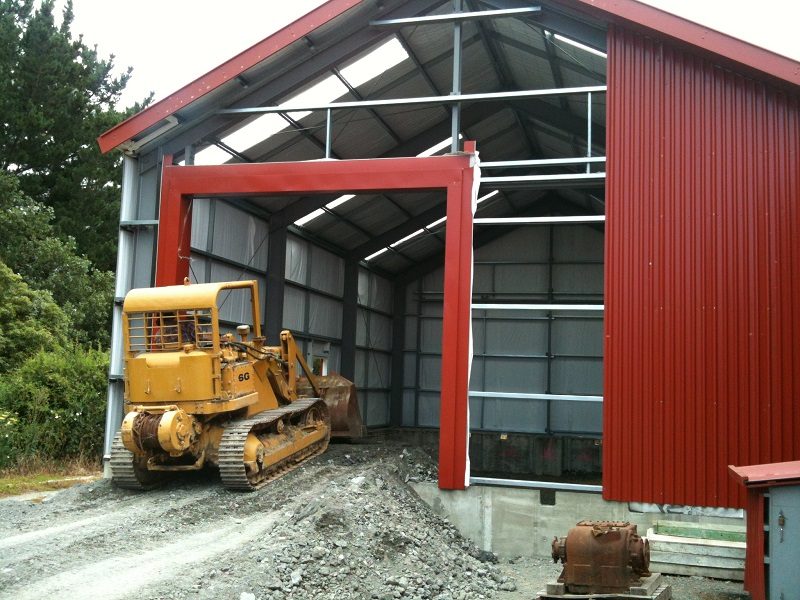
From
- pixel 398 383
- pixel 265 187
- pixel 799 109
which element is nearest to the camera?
pixel 799 109

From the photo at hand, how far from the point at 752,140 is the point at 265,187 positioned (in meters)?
7.56

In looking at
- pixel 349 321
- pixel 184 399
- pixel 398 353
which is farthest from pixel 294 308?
pixel 184 399

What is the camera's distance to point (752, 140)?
12438mm

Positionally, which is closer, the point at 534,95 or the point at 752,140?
the point at 752,140

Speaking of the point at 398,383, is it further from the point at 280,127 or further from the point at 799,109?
the point at 799,109

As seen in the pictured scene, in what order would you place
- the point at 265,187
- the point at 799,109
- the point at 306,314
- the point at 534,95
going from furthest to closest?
the point at 306,314
the point at 265,187
the point at 534,95
the point at 799,109

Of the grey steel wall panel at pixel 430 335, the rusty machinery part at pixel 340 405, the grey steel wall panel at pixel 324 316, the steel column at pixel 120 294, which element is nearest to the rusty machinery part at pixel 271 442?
the rusty machinery part at pixel 340 405

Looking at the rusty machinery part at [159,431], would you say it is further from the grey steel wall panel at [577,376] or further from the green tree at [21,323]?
the grey steel wall panel at [577,376]

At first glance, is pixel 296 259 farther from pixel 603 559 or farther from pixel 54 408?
pixel 603 559

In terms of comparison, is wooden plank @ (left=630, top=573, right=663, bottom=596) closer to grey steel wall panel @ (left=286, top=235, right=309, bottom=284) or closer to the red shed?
the red shed

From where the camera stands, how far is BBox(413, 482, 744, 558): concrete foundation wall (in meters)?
12.5

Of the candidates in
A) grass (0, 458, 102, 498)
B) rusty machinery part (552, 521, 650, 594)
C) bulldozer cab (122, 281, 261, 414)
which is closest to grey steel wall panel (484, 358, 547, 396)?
grass (0, 458, 102, 498)

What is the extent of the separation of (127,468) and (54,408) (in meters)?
5.39

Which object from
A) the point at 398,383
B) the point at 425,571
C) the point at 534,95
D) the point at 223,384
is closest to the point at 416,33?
the point at 534,95
